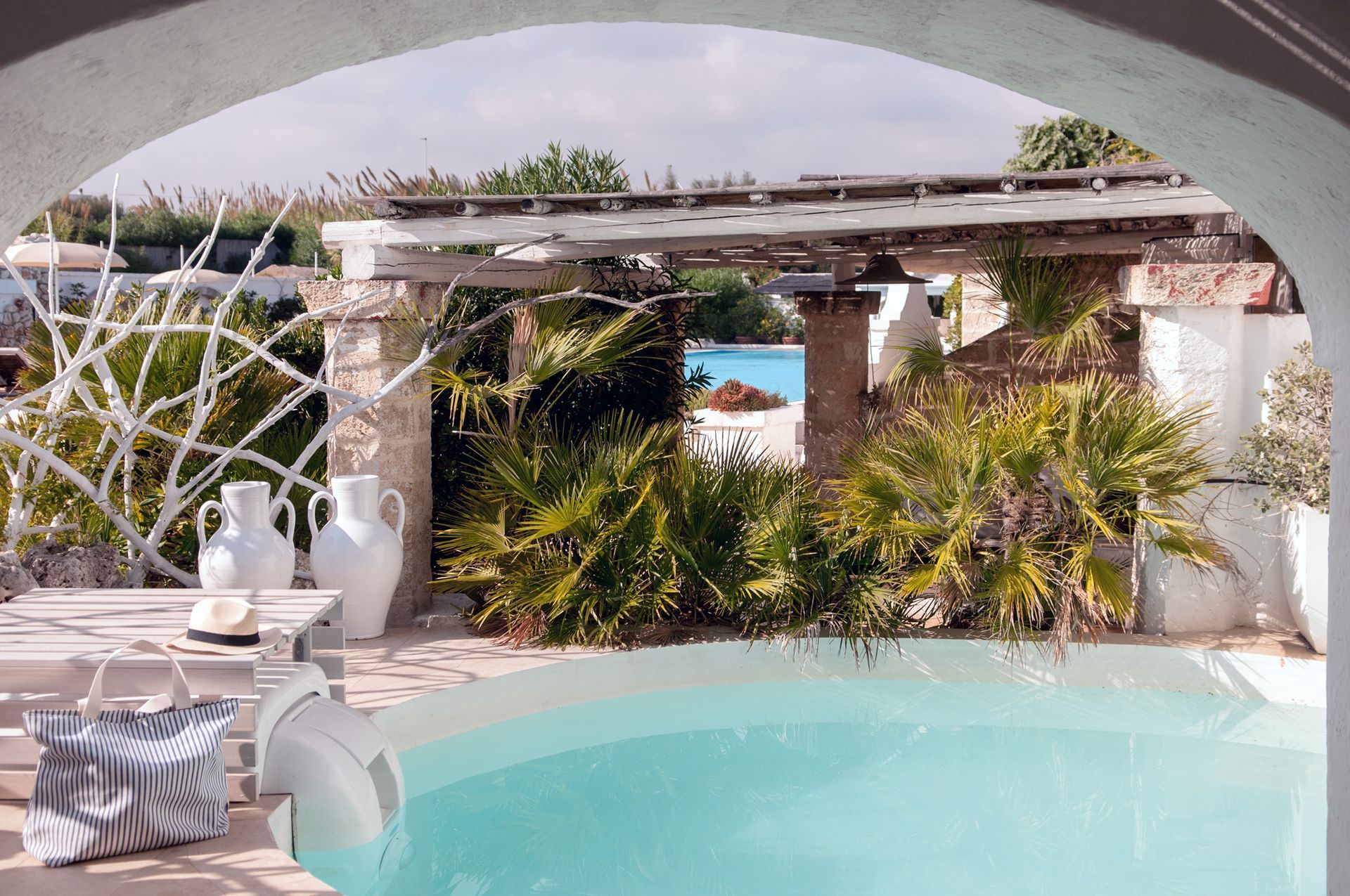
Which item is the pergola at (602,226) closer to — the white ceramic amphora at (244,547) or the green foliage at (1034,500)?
the green foliage at (1034,500)

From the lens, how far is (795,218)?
22.5ft

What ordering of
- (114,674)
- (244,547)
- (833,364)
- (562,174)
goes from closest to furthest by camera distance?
(114,674), (244,547), (562,174), (833,364)

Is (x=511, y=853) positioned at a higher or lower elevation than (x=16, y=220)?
lower

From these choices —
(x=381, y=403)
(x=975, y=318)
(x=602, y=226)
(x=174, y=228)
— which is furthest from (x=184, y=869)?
(x=174, y=228)

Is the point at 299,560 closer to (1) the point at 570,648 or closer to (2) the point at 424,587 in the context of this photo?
(2) the point at 424,587

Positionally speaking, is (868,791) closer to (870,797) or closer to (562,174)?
(870,797)

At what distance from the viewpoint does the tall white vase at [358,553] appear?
6.48 metres

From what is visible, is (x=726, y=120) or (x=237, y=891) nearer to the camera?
(x=237, y=891)

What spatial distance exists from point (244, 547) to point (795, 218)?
3639 millimetres

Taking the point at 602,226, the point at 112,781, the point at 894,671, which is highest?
the point at 602,226

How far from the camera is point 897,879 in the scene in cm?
454

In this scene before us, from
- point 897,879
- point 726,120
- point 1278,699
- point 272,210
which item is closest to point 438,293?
point 897,879

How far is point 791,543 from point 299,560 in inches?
125

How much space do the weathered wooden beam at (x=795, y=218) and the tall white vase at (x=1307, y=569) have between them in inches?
71.4
